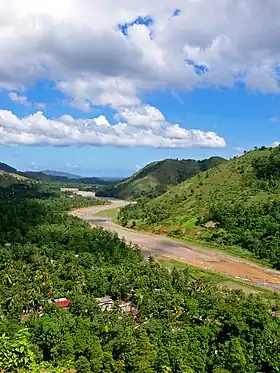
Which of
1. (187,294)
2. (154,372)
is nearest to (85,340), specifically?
(154,372)

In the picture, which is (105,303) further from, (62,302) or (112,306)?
(62,302)

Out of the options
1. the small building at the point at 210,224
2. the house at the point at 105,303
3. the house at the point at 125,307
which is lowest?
the house at the point at 105,303

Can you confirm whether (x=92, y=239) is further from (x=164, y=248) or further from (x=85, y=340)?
(x=85, y=340)

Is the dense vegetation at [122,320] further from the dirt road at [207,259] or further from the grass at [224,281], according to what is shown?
the dirt road at [207,259]

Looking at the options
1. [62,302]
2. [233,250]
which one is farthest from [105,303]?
[233,250]

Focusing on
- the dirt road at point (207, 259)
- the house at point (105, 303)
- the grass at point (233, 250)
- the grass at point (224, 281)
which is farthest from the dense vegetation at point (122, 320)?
the grass at point (233, 250)

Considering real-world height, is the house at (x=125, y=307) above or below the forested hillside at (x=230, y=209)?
below

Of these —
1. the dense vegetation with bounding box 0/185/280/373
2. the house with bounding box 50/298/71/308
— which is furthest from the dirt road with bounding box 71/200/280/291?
the house with bounding box 50/298/71/308

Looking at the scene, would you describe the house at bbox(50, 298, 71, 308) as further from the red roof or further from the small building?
the small building
